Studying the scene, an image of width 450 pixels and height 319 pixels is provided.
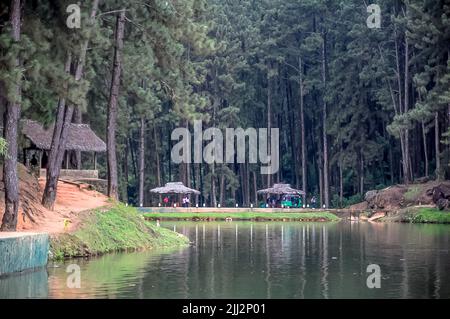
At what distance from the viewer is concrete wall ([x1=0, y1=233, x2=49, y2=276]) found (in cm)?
2262

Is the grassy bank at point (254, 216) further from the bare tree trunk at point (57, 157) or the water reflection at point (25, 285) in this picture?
the water reflection at point (25, 285)

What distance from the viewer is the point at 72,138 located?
50125mm

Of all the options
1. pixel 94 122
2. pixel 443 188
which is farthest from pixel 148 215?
pixel 443 188

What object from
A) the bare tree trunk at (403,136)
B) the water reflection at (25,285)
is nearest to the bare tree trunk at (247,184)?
the bare tree trunk at (403,136)

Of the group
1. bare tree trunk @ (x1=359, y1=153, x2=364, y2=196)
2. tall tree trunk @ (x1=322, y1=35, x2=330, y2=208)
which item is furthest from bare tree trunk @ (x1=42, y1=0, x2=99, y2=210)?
tall tree trunk @ (x1=322, y1=35, x2=330, y2=208)

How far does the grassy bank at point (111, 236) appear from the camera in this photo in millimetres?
28859

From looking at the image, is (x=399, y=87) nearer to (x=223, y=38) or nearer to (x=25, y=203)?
(x=223, y=38)

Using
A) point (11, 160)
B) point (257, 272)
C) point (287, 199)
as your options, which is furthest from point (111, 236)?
point (287, 199)

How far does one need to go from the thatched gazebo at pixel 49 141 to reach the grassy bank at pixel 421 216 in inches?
852

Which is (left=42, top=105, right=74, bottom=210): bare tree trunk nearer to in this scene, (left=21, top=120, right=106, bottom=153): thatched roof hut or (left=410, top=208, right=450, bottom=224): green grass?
(left=21, top=120, right=106, bottom=153): thatched roof hut

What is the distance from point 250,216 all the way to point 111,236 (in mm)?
35378

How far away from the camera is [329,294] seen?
65.6 ft

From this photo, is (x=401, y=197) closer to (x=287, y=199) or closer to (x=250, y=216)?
(x=250, y=216)

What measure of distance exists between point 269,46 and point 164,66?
4483 centimetres
